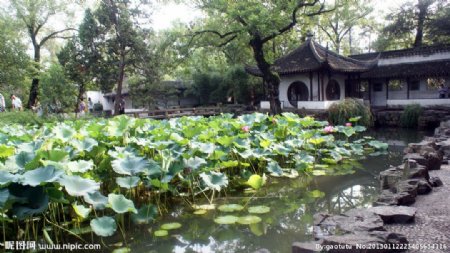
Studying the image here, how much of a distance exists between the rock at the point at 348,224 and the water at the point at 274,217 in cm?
48

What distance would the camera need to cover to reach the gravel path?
114 inches

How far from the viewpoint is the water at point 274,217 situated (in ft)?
12.7

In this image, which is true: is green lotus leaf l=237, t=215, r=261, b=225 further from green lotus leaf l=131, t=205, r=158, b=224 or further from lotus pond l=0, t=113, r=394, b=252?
green lotus leaf l=131, t=205, r=158, b=224

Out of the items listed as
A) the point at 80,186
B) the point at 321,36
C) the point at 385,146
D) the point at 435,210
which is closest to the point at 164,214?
the point at 80,186

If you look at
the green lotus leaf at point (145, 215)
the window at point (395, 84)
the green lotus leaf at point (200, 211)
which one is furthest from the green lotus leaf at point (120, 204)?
the window at point (395, 84)

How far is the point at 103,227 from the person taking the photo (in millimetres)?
3273

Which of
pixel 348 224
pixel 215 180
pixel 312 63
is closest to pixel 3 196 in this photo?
pixel 215 180

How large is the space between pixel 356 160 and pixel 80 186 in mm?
6598

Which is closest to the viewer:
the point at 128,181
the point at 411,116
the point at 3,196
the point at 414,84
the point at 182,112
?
the point at 3,196

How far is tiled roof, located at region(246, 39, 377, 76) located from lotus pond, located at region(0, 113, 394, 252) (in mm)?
12222

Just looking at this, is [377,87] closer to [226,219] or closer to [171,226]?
[226,219]

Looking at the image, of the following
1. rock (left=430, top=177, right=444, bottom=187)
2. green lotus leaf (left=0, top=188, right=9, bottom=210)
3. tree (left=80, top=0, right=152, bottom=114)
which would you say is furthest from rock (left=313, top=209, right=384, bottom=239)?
tree (left=80, top=0, right=152, bottom=114)

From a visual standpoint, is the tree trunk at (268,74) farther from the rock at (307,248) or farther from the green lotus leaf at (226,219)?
the rock at (307,248)

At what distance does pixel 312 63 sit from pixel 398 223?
1581cm
